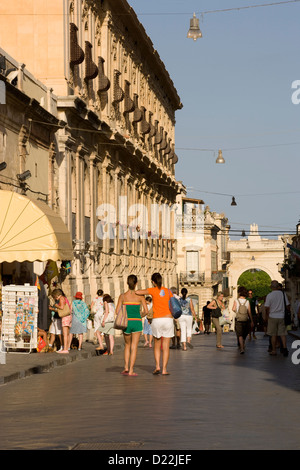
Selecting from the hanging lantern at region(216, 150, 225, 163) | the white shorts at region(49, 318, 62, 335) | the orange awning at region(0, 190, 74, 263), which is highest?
the hanging lantern at region(216, 150, 225, 163)

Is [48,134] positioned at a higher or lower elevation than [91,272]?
higher

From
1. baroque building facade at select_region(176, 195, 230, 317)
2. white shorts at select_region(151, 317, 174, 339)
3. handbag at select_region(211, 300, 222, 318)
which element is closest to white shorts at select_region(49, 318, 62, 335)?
handbag at select_region(211, 300, 222, 318)

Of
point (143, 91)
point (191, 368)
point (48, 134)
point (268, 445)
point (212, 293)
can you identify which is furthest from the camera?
point (212, 293)

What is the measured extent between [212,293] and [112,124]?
176ft

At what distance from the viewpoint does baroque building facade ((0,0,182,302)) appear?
3553 cm

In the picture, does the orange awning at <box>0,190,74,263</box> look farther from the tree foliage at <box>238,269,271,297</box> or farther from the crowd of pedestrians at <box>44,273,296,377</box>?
the tree foliage at <box>238,269,271,297</box>

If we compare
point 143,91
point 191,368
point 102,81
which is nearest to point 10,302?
point 191,368

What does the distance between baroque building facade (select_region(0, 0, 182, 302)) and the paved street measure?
14.7m

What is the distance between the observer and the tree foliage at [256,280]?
136 metres

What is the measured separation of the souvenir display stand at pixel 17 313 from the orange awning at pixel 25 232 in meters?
0.79

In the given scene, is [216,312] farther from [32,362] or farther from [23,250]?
[32,362]

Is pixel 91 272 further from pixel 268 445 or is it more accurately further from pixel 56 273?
pixel 268 445

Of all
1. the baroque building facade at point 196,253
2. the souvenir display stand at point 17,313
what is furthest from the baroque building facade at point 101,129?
the baroque building facade at point 196,253

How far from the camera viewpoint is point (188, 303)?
98.5 feet
